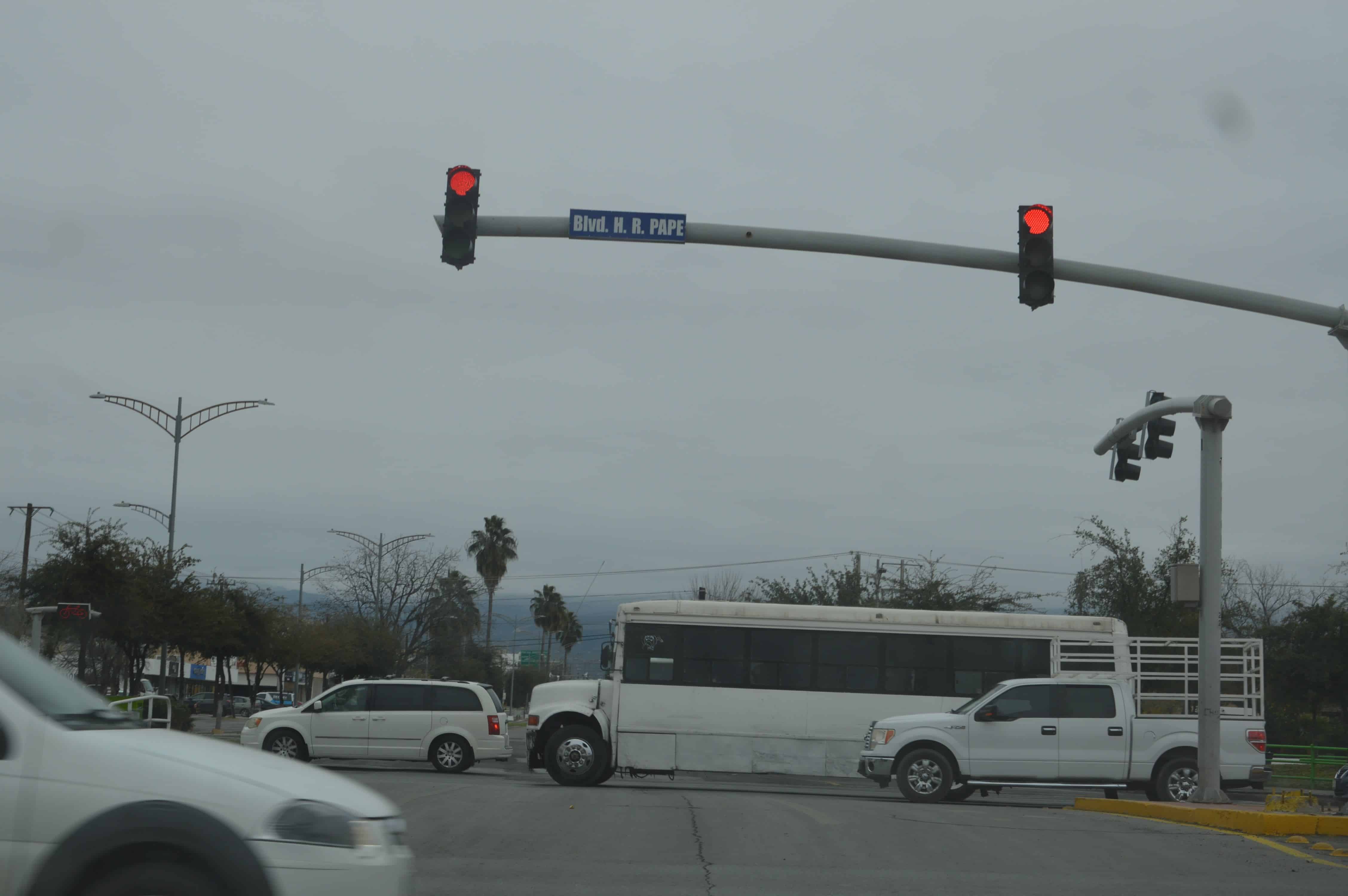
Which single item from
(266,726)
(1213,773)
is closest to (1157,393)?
(1213,773)

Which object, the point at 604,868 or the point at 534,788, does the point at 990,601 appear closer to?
the point at 534,788

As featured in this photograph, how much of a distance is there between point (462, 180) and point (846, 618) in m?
11.8

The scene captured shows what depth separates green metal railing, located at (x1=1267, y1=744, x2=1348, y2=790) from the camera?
3014 centimetres

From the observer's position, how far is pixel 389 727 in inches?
938

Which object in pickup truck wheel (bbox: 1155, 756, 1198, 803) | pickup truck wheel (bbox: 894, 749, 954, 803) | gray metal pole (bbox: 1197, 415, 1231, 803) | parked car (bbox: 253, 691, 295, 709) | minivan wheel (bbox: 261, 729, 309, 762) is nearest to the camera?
gray metal pole (bbox: 1197, 415, 1231, 803)

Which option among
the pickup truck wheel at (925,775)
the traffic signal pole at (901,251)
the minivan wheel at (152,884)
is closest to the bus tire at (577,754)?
the pickup truck wheel at (925,775)

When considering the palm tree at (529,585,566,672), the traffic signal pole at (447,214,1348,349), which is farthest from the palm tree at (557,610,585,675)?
the traffic signal pole at (447,214,1348,349)

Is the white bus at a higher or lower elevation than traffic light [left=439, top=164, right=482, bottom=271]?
lower

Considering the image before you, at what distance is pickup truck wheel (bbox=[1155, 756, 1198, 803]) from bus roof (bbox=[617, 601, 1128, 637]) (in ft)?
8.12

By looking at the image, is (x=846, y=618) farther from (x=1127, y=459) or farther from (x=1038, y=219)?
(x=1038, y=219)

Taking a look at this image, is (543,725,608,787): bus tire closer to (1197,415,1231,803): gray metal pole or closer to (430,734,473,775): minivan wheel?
(430,734,473,775): minivan wheel

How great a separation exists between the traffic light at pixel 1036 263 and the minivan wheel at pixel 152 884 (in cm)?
871

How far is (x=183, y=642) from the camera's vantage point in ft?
117

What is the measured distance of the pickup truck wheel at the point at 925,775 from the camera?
59.3 feet
